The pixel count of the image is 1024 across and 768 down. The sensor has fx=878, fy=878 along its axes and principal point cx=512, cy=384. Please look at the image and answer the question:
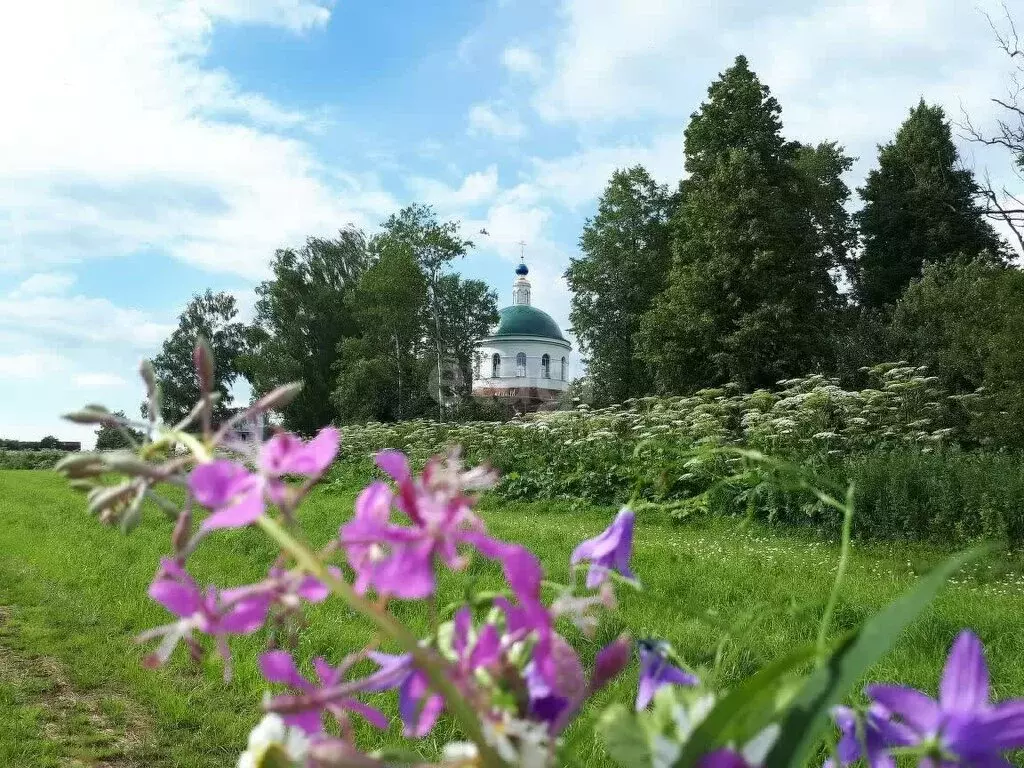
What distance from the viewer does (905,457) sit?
8.61 meters

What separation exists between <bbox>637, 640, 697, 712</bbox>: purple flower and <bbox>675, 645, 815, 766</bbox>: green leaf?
18 cm

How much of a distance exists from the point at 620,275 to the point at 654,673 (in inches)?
1144

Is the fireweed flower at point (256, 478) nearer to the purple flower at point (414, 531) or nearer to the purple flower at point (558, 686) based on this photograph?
the purple flower at point (414, 531)

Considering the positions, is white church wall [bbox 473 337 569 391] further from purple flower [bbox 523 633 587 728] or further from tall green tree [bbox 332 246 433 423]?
→ purple flower [bbox 523 633 587 728]

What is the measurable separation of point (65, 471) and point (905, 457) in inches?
358

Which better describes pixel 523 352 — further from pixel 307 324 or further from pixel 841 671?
pixel 841 671

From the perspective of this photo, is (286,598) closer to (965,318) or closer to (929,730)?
(929,730)

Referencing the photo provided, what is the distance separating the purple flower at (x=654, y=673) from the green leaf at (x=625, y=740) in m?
0.18

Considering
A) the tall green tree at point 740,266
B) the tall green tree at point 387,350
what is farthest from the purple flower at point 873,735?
the tall green tree at point 387,350

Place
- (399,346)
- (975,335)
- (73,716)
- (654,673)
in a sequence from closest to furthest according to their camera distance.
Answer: (654,673), (73,716), (975,335), (399,346)

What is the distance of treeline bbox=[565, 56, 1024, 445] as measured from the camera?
18.4 metres

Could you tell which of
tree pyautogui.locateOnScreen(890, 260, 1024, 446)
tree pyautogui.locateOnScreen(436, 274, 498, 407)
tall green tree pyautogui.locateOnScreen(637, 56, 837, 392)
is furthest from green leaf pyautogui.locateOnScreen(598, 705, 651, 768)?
tree pyautogui.locateOnScreen(436, 274, 498, 407)

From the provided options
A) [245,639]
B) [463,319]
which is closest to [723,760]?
[245,639]

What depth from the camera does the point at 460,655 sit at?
0.49 m
